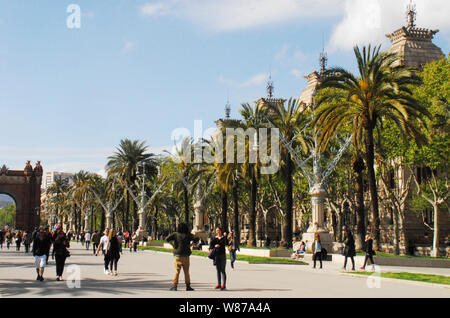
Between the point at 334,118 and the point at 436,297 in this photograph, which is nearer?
the point at 436,297

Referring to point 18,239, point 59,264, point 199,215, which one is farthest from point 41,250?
point 199,215

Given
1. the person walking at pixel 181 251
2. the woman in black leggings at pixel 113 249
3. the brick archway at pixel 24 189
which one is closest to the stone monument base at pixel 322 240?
the woman in black leggings at pixel 113 249

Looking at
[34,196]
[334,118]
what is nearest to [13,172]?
[34,196]

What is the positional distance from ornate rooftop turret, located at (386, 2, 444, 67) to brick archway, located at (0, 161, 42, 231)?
81421 millimetres

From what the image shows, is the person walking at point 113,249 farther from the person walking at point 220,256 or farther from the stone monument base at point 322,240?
the stone monument base at point 322,240

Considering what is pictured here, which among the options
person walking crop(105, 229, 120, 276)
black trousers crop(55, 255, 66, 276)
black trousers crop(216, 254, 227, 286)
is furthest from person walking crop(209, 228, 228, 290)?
black trousers crop(55, 255, 66, 276)

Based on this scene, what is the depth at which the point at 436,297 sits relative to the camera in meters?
12.5

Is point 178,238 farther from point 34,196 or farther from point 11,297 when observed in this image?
point 34,196

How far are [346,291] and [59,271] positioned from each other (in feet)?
27.0

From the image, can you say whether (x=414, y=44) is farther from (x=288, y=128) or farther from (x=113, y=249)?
(x=113, y=249)

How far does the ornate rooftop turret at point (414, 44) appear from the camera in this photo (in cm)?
5667

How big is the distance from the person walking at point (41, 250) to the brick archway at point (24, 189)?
100 m

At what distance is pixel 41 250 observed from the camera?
51.0 feet

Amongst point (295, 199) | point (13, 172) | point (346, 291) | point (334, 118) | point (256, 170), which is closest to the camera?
Answer: point (346, 291)
